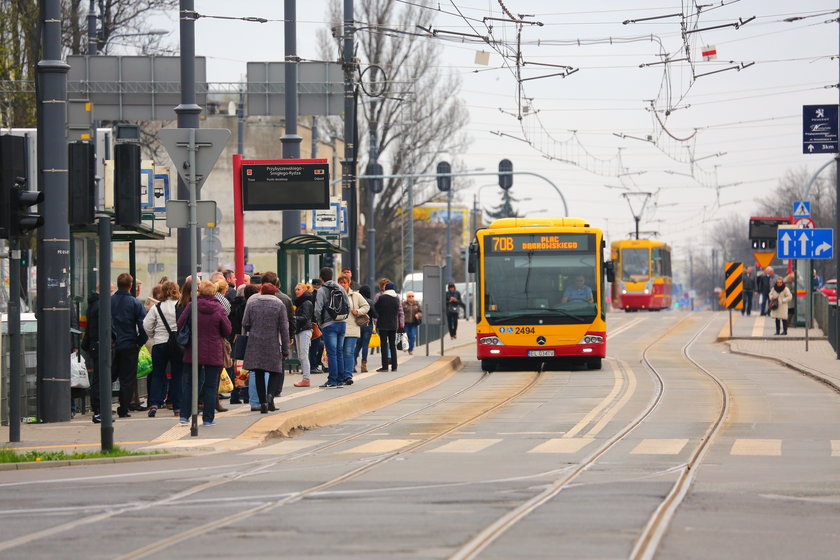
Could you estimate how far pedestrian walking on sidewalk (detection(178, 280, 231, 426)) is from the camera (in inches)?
638

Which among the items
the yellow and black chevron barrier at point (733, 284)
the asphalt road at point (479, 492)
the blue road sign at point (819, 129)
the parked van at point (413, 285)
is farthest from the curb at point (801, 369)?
the parked van at point (413, 285)

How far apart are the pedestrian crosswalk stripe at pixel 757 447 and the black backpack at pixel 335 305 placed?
7.95 m

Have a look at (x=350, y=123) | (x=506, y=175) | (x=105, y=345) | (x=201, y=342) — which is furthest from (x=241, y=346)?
(x=506, y=175)

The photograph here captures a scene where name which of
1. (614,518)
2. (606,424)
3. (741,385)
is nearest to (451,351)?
(741,385)

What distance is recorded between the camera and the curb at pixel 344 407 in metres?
16.0

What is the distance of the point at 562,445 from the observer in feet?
48.8

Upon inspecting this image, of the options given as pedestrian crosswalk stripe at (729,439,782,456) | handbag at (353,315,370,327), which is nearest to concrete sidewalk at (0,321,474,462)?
handbag at (353,315,370,327)

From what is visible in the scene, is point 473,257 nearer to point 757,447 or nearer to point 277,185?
point 277,185

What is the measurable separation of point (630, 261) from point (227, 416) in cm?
4691

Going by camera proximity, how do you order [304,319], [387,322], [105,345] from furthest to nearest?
A: [387,322] < [304,319] < [105,345]

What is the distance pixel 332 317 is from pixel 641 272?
43.4 metres

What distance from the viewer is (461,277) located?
112 m

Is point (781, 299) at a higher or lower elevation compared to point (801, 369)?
higher

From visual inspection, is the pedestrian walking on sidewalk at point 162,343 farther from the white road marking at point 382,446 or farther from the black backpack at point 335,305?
the black backpack at point 335,305
